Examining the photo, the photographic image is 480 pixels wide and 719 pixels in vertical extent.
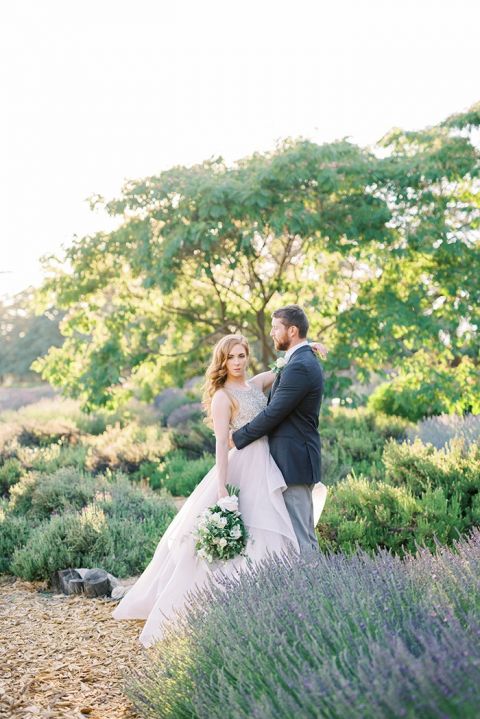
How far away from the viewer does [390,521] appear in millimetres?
5855

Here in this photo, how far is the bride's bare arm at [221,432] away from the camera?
4730mm

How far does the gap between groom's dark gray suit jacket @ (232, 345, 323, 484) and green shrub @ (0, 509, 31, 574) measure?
10.4ft

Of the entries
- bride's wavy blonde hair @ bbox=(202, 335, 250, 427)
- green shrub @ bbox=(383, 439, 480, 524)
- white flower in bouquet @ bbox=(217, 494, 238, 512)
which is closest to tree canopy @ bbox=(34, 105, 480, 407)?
green shrub @ bbox=(383, 439, 480, 524)

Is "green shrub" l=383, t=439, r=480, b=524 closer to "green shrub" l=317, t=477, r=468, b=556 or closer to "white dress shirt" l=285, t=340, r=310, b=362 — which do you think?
"green shrub" l=317, t=477, r=468, b=556

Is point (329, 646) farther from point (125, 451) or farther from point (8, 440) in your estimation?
point (8, 440)

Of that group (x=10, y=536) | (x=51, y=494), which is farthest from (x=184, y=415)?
(x=10, y=536)

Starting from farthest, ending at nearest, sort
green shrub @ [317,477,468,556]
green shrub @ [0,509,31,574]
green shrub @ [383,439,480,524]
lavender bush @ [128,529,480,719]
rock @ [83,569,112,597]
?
green shrub @ [0,509,31,574], green shrub @ [383,439,480,524], rock @ [83,569,112,597], green shrub @ [317,477,468,556], lavender bush @ [128,529,480,719]

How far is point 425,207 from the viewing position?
10.5m

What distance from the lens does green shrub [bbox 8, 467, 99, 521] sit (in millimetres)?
7840

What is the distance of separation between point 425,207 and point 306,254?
1.72 meters

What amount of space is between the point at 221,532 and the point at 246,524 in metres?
0.22

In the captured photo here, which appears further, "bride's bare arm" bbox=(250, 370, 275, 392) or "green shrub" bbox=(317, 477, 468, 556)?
"green shrub" bbox=(317, 477, 468, 556)

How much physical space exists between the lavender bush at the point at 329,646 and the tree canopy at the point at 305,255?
6534 mm

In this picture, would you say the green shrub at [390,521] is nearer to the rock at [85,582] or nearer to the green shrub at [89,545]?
the green shrub at [89,545]
